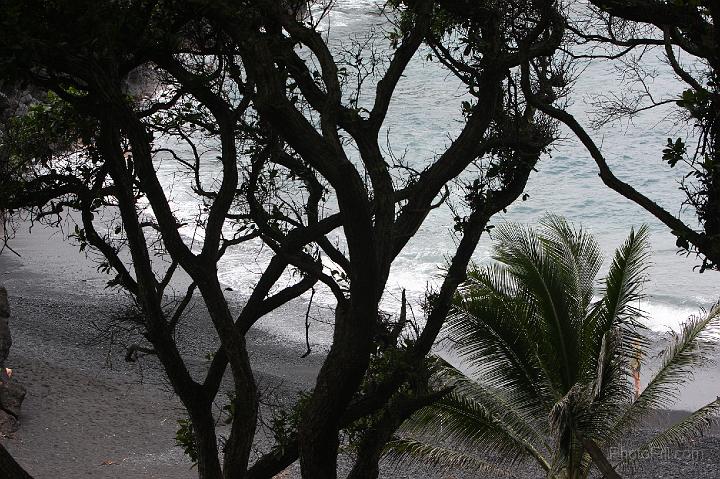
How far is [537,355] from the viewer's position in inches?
411

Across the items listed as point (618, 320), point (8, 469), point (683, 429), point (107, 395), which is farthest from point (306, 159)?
point (107, 395)

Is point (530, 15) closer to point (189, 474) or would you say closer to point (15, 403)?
point (189, 474)

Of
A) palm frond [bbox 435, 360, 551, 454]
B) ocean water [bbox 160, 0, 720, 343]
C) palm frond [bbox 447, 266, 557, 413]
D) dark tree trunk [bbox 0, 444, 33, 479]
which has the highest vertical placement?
ocean water [bbox 160, 0, 720, 343]

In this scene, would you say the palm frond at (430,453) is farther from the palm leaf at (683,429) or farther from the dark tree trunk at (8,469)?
the dark tree trunk at (8,469)

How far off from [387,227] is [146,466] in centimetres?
848

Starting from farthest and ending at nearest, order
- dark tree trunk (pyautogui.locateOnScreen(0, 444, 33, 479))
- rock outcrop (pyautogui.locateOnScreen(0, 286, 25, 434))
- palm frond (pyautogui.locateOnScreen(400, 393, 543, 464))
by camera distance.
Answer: rock outcrop (pyautogui.locateOnScreen(0, 286, 25, 434))
palm frond (pyautogui.locateOnScreen(400, 393, 543, 464))
dark tree trunk (pyautogui.locateOnScreen(0, 444, 33, 479))

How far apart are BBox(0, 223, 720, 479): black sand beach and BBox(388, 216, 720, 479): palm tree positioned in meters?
1.34

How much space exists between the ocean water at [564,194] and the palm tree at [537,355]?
6332 mm

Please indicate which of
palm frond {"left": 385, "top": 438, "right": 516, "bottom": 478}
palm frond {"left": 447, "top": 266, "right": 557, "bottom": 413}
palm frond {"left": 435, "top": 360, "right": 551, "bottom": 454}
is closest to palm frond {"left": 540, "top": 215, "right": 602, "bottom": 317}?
palm frond {"left": 447, "top": 266, "right": 557, "bottom": 413}

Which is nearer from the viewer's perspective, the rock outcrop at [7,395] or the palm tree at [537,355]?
the palm tree at [537,355]

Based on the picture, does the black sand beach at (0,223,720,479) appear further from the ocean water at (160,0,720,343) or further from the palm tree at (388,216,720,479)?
the ocean water at (160,0,720,343)

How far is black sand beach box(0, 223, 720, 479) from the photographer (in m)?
12.9

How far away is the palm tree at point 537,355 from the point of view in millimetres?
10320

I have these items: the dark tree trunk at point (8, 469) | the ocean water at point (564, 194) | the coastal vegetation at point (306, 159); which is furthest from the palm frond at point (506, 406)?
the ocean water at point (564, 194)
